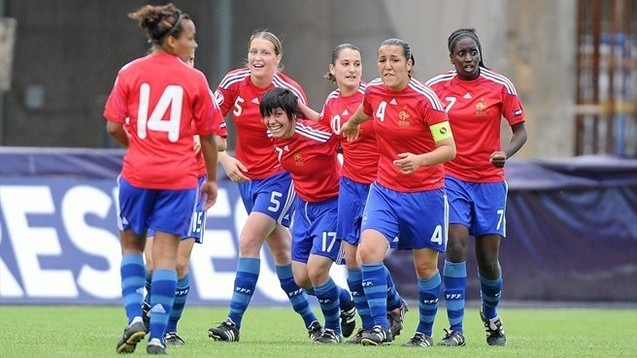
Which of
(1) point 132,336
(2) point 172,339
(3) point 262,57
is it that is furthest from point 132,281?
(3) point 262,57

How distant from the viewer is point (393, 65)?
9766 millimetres

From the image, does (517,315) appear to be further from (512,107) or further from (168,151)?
(168,151)

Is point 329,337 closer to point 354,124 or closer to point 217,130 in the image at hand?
point 354,124

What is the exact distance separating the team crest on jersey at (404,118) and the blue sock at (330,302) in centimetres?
139

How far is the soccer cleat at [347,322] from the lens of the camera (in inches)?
433

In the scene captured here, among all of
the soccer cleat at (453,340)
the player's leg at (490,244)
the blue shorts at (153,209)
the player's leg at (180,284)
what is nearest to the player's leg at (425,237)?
the soccer cleat at (453,340)

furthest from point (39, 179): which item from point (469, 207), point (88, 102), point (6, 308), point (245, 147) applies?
point (88, 102)

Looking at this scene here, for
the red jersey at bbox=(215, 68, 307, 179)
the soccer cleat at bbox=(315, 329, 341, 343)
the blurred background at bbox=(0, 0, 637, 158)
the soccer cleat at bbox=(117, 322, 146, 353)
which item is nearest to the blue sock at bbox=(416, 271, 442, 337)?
the soccer cleat at bbox=(315, 329, 341, 343)

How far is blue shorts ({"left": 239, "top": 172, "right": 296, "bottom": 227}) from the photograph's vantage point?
10641mm

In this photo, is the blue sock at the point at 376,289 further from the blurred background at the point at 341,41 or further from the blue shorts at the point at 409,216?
the blurred background at the point at 341,41

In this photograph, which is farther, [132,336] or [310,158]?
[310,158]

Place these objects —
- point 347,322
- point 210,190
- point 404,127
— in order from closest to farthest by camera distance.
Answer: point 210,190 → point 404,127 → point 347,322

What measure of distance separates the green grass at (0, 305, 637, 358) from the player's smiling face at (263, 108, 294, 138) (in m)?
1.44

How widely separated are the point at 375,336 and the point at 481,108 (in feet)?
5.89
